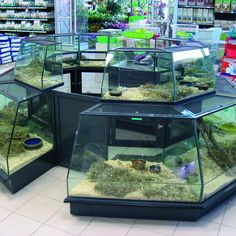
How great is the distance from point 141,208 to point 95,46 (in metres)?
3.97

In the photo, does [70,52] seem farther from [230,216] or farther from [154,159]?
[230,216]

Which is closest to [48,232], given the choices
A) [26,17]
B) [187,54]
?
[187,54]

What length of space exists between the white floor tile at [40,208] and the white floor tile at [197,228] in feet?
3.95

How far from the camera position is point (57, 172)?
4074mm

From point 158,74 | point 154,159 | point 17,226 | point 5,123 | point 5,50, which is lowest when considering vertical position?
point 17,226

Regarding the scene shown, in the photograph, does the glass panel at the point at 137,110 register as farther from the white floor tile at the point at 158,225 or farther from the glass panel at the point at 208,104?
the white floor tile at the point at 158,225

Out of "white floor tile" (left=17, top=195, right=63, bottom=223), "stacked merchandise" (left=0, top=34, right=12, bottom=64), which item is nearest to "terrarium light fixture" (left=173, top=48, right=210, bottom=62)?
"white floor tile" (left=17, top=195, right=63, bottom=223)

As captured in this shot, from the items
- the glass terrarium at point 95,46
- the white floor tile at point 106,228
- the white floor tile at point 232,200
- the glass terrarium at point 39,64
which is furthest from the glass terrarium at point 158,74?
the glass terrarium at point 95,46

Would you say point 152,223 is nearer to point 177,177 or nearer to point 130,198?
point 130,198

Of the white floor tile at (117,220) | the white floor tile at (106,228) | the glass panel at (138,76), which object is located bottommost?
the white floor tile at (106,228)

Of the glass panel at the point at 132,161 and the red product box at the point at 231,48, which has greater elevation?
the red product box at the point at 231,48

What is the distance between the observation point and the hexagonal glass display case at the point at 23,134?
3.65 meters

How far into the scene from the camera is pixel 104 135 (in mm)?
3678

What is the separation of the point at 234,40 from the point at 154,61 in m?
2.80
